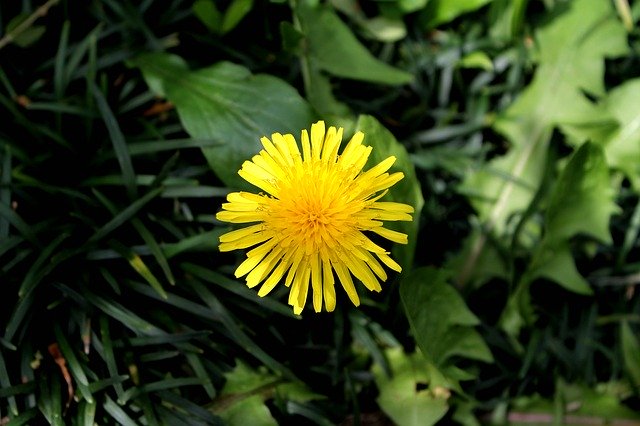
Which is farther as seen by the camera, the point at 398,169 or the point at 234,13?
the point at 234,13

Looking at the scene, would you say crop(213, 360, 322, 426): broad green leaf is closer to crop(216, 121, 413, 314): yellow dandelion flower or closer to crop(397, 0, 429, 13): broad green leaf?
crop(216, 121, 413, 314): yellow dandelion flower

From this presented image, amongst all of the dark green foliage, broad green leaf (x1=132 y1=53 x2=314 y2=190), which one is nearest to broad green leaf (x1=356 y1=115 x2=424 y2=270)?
the dark green foliage

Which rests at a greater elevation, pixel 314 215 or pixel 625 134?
pixel 625 134

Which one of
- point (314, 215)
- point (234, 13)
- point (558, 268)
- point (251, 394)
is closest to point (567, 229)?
point (558, 268)

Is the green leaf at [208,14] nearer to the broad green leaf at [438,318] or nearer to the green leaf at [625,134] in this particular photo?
the broad green leaf at [438,318]

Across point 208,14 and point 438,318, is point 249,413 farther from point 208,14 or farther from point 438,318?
point 208,14

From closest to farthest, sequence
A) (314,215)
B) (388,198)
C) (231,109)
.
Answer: (314,215) → (388,198) → (231,109)
